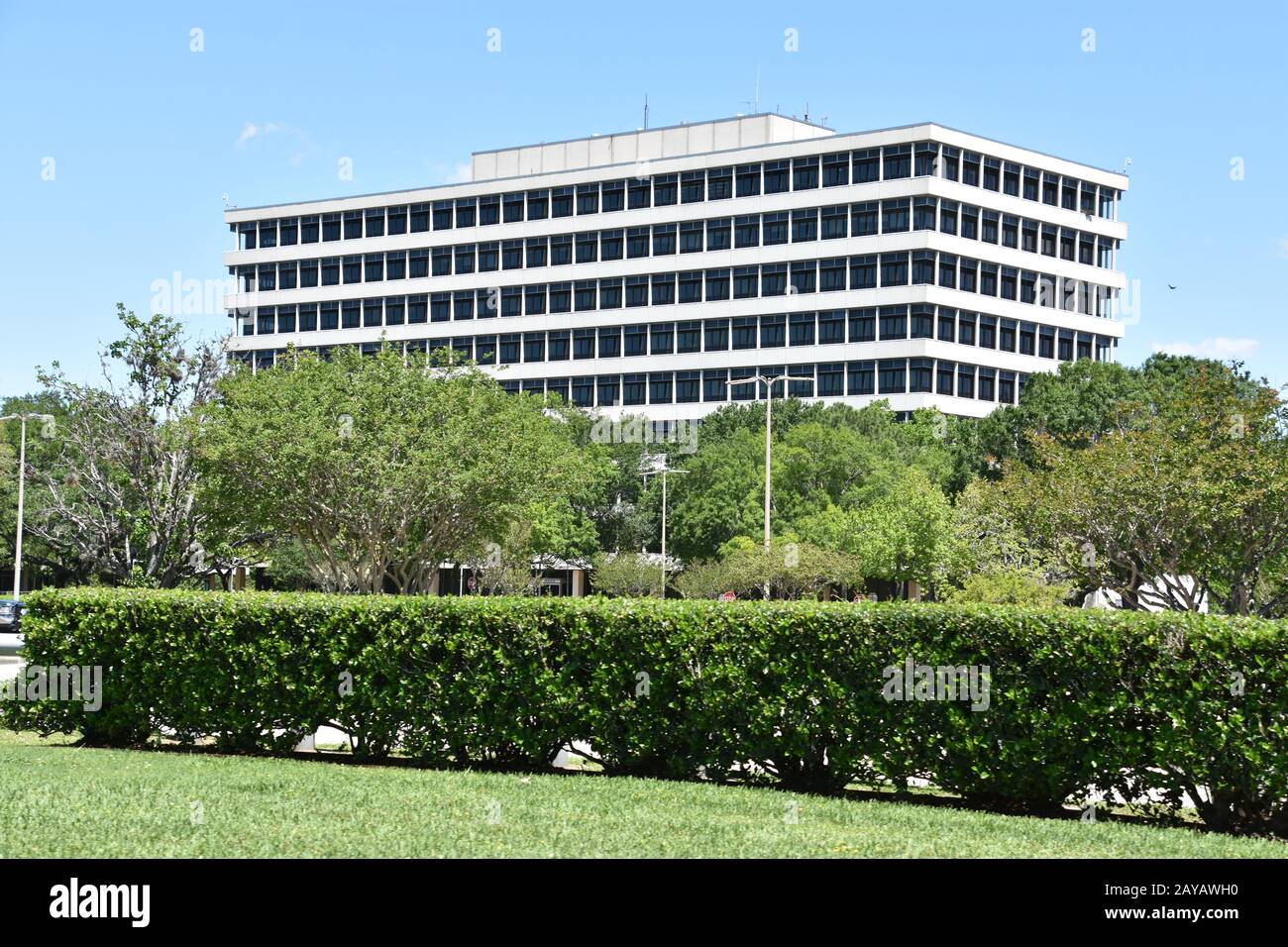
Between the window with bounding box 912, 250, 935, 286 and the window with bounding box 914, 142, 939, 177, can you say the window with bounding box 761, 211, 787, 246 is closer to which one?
the window with bounding box 912, 250, 935, 286

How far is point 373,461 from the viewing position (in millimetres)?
32062

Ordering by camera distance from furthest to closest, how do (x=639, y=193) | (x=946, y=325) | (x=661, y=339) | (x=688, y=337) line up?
(x=639, y=193) → (x=661, y=339) → (x=688, y=337) → (x=946, y=325)

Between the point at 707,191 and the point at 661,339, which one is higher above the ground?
the point at 707,191

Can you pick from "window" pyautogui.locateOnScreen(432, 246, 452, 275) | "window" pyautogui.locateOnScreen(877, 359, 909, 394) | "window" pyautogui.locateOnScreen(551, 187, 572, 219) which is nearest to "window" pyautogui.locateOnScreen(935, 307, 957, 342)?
"window" pyautogui.locateOnScreen(877, 359, 909, 394)

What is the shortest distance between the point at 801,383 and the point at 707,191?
46.8 ft

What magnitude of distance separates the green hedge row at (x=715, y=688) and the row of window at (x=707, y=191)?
3057 inches

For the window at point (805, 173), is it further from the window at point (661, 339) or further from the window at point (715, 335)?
the window at point (661, 339)

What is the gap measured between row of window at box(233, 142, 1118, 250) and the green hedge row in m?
77.6

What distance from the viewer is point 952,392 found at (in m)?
89.1

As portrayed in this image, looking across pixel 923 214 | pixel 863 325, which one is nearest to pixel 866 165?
pixel 923 214

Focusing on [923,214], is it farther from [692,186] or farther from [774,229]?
[692,186]

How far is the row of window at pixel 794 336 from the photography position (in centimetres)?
8900
